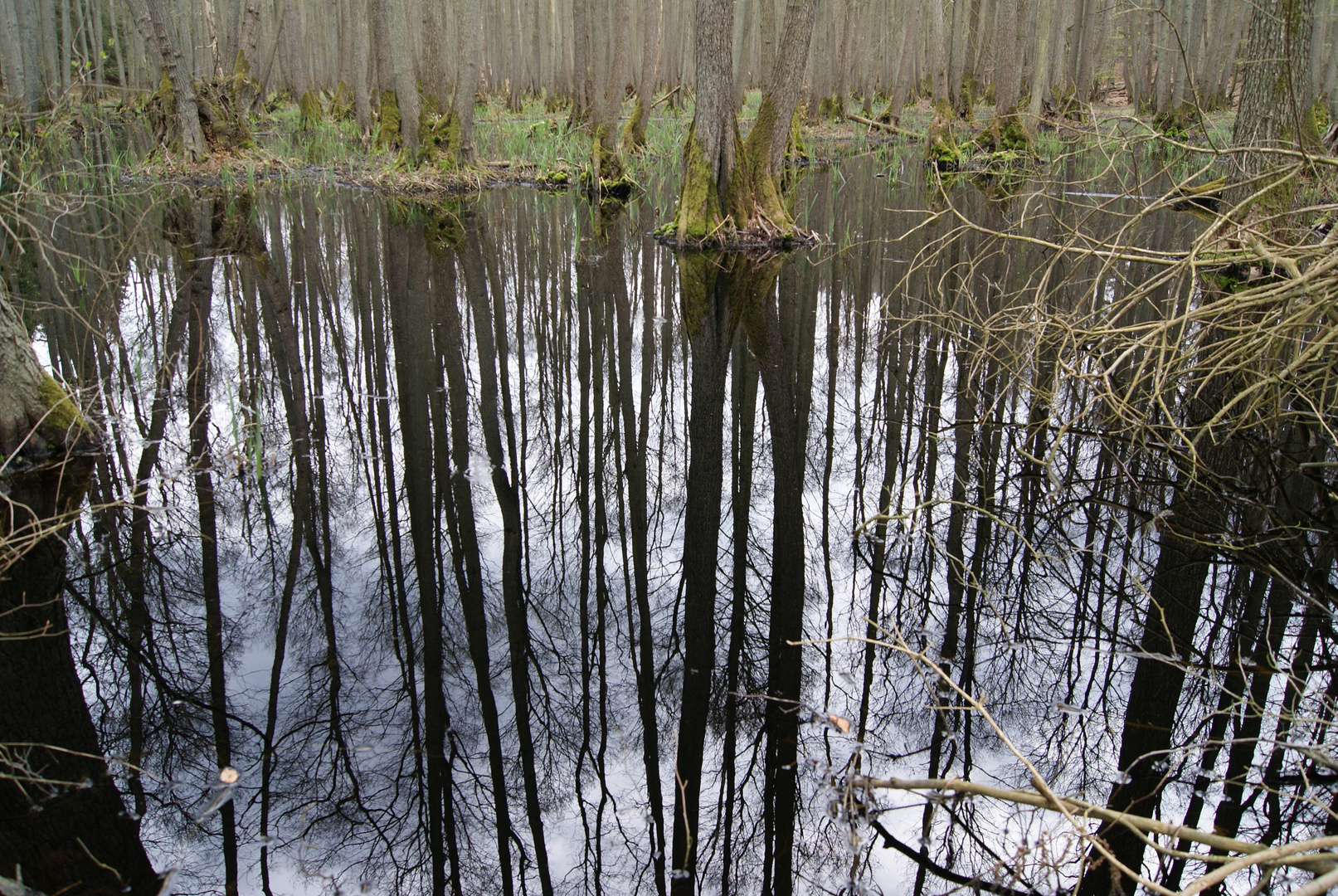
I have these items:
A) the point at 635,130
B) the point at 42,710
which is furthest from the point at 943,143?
the point at 42,710

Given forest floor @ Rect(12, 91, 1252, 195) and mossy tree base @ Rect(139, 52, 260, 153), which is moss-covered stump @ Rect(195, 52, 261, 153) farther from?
forest floor @ Rect(12, 91, 1252, 195)

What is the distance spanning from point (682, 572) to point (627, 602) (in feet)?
0.88

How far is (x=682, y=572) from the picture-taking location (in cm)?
312

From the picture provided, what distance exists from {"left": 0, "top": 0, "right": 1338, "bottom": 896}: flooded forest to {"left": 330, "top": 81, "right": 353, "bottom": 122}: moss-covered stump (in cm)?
1595

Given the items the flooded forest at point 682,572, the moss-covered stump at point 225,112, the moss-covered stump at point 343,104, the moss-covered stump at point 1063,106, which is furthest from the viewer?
the moss-covered stump at point 343,104

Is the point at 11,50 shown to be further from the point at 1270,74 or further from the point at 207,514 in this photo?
the point at 1270,74

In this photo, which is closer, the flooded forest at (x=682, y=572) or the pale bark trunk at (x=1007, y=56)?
the flooded forest at (x=682, y=572)

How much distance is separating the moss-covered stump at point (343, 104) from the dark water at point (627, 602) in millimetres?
17552

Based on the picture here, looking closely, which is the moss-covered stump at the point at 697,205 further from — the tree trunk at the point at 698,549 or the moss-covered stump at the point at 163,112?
the moss-covered stump at the point at 163,112

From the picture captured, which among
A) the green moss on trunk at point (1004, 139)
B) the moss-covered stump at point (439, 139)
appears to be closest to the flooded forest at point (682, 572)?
the moss-covered stump at point (439, 139)

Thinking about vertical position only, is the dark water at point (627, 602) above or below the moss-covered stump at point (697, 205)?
below

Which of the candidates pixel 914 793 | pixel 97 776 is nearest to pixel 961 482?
pixel 914 793

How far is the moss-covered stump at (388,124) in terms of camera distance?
42.6 ft

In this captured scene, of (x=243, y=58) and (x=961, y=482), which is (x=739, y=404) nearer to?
(x=961, y=482)
